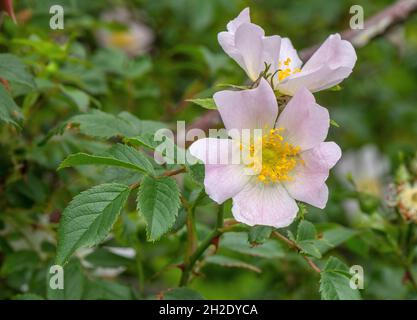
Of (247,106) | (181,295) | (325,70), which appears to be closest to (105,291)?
(181,295)

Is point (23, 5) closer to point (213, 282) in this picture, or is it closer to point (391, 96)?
point (213, 282)

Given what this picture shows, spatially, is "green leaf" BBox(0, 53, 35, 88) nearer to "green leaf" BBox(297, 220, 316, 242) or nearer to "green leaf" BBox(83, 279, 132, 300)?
"green leaf" BBox(83, 279, 132, 300)

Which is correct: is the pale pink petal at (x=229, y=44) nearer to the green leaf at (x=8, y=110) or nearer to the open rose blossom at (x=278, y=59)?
the open rose blossom at (x=278, y=59)

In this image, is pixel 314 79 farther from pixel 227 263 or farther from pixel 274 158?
pixel 227 263

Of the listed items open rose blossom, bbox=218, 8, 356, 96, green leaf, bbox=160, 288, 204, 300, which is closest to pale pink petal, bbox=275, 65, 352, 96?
open rose blossom, bbox=218, 8, 356, 96
